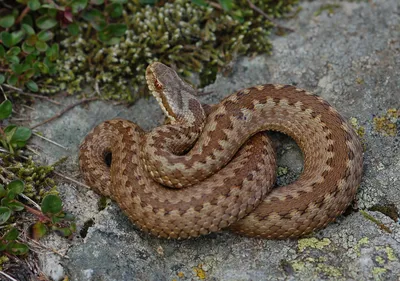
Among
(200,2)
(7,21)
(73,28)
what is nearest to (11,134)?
(7,21)

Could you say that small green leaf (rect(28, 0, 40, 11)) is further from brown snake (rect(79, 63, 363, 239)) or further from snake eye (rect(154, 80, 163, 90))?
snake eye (rect(154, 80, 163, 90))

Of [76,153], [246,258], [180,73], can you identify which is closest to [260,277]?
[246,258]

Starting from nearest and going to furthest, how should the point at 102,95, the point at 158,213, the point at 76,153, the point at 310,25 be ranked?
the point at 158,213
the point at 76,153
the point at 102,95
the point at 310,25

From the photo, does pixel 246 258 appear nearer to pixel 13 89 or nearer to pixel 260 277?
pixel 260 277

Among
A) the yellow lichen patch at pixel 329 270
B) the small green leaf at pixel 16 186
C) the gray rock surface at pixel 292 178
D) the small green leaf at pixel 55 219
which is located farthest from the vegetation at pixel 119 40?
the yellow lichen patch at pixel 329 270

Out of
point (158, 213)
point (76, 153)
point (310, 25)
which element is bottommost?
point (76, 153)

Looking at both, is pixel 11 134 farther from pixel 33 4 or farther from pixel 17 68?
pixel 33 4

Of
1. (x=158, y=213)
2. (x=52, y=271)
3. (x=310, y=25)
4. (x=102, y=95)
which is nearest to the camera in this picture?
(x=52, y=271)

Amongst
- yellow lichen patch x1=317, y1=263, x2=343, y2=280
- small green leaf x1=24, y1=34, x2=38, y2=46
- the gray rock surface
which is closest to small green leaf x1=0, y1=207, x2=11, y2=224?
the gray rock surface
